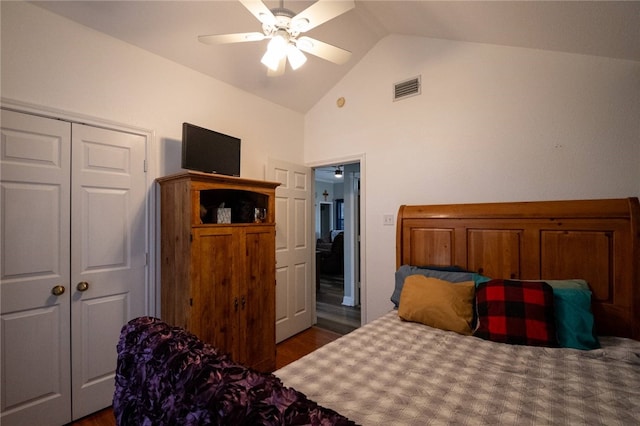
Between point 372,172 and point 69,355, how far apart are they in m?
2.93

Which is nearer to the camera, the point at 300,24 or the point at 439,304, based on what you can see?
the point at 300,24

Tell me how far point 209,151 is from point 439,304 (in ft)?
7.11

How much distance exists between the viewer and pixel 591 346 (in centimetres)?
153

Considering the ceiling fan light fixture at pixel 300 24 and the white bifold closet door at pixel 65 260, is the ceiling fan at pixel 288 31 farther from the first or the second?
the white bifold closet door at pixel 65 260

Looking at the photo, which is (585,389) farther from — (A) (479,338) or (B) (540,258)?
(B) (540,258)

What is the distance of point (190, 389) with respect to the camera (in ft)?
2.56

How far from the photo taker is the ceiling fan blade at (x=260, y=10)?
1434mm

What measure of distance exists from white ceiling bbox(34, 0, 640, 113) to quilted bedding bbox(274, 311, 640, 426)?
1760mm

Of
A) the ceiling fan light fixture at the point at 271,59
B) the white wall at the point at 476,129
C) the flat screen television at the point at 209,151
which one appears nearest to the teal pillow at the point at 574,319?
the white wall at the point at 476,129

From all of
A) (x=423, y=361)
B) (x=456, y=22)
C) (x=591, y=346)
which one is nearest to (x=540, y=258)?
(x=591, y=346)

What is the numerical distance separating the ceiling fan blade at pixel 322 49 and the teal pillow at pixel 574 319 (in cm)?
201

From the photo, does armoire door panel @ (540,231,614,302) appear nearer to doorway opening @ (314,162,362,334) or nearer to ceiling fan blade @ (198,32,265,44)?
doorway opening @ (314,162,362,334)

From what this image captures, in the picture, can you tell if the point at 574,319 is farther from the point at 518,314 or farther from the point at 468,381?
the point at 468,381

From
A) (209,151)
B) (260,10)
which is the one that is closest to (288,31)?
(260,10)
